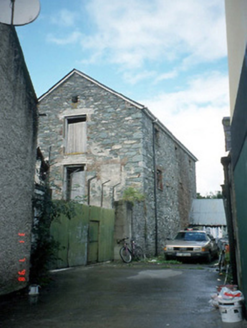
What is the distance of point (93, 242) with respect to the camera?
13.3 metres

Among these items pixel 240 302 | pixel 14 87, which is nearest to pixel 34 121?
pixel 14 87

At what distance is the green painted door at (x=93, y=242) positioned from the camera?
1309cm

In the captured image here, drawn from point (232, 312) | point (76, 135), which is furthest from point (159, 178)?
point (232, 312)

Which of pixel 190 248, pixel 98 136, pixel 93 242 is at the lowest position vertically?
pixel 190 248

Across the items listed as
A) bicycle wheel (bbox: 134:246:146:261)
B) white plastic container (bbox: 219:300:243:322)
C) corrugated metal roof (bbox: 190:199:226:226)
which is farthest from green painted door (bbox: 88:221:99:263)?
corrugated metal roof (bbox: 190:199:226:226)

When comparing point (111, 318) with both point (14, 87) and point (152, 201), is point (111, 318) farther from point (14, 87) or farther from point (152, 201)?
point (152, 201)

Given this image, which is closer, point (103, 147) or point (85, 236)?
point (85, 236)

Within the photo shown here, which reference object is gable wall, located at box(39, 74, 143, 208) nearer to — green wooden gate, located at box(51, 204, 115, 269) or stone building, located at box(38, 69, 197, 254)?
stone building, located at box(38, 69, 197, 254)

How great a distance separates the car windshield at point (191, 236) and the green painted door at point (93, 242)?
147 inches

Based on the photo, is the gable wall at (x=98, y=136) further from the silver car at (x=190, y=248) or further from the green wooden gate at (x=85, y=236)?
the silver car at (x=190, y=248)

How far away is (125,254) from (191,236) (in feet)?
10.2

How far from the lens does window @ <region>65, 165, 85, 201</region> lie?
1700cm

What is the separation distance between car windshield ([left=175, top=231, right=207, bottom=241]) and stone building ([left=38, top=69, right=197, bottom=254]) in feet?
5.87

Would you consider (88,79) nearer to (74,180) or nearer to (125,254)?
(74,180)
